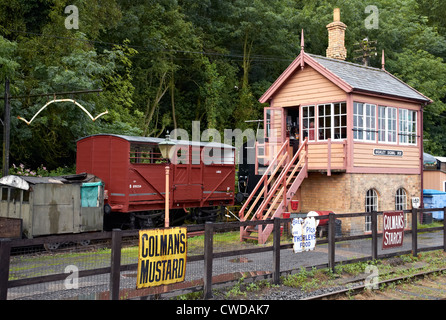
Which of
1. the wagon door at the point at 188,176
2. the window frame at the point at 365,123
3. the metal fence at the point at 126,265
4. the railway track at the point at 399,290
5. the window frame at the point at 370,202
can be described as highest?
the window frame at the point at 365,123

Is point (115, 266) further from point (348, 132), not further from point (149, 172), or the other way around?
point (348, 132)

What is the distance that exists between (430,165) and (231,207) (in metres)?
12.0

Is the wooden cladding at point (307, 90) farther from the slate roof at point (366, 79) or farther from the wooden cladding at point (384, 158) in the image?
the wooden cladding at point (384, 158)

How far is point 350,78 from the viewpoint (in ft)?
55.1

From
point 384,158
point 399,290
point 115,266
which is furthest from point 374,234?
point 384,158

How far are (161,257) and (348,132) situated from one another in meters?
10.8

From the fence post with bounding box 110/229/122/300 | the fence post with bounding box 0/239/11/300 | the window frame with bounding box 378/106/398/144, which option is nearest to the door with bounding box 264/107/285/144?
the window frame with bounding box 378/106/398/144

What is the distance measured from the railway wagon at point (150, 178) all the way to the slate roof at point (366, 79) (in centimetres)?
576

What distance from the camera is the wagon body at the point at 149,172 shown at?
1566cm

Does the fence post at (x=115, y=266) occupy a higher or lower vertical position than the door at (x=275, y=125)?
lower

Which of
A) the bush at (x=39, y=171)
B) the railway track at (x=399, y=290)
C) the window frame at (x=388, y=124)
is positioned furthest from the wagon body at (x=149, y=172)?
the railway track at (x=399, y=290)

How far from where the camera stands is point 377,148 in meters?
17.0

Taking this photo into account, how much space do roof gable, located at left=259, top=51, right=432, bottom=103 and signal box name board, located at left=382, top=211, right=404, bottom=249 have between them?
5.95 meters
